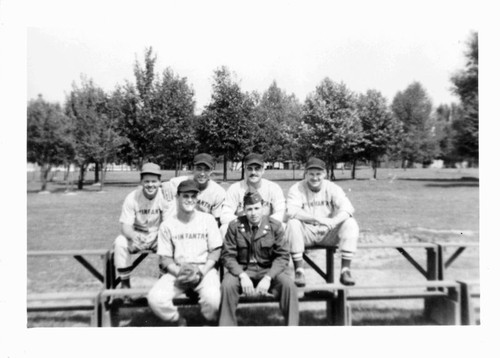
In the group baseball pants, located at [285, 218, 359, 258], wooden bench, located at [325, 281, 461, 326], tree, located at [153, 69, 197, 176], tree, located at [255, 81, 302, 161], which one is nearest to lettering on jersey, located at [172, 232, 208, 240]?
baseball pants, located at [285, 218, 359, 258]

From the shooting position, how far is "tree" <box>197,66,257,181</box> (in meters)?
6.29

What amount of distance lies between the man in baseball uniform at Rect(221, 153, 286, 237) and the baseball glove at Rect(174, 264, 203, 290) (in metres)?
0.98

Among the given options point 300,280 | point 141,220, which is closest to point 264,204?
point 300,280

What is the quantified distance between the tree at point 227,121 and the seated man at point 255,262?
2681mm

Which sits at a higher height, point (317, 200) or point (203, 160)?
point (203, 160)

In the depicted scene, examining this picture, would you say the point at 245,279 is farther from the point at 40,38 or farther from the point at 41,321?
the point at 40,38

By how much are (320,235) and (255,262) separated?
3.51 feet

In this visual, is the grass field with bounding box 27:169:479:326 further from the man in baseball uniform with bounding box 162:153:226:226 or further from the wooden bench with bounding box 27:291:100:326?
the man in baseball uniform with bounding box 162:153:226:226

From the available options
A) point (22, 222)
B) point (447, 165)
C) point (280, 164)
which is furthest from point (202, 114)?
point (447, 165)

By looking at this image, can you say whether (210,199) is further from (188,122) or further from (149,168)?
(188,122)

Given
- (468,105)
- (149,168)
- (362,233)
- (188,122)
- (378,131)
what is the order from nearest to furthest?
Result: (149,168)
(362,233)
(188,122)
(468,105)
(378,131)

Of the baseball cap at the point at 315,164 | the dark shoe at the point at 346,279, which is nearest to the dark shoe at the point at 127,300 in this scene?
the dark shoe at the point at 346,279

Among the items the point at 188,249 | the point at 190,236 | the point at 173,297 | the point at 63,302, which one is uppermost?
the point at 190,236

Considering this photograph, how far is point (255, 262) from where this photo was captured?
418 centimetres
